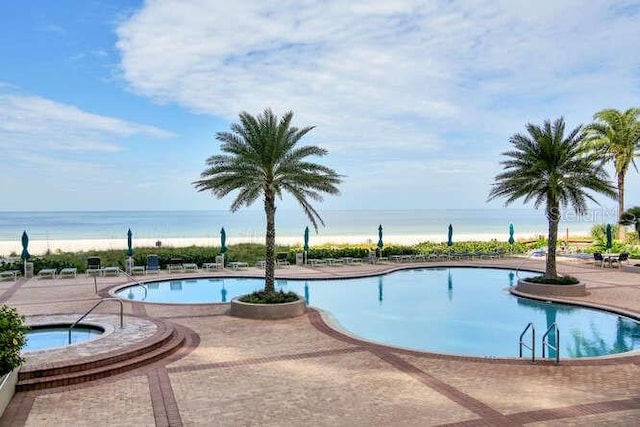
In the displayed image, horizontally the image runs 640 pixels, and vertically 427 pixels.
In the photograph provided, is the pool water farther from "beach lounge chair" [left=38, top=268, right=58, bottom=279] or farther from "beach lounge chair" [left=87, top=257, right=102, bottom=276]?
"beach lounge chair" [left=87, top=257, right=102, bottom=276]

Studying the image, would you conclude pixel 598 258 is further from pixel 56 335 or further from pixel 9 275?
pixel 9 275

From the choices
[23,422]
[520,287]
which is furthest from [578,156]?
[23,422]

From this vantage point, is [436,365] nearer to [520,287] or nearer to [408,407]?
[408,407]

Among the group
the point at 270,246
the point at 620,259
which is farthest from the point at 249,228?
the point at 270,246

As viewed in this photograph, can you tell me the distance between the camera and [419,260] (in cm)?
3141

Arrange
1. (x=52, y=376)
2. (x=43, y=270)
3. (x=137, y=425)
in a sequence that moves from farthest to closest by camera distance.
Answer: (x=43, y=270) < (x=52, y=376) < (x=137, y=425)

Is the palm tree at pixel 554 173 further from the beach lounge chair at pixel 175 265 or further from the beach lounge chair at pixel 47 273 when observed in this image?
the beach lounge chair at pixel 47 273

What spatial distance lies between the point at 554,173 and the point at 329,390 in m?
15.0

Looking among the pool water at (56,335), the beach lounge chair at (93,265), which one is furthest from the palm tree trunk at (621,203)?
the pool water at (56,335)

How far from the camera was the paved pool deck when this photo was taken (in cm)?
808

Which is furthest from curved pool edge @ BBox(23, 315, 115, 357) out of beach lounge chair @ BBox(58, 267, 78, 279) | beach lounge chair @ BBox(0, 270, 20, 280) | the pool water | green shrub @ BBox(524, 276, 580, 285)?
green shrub @ BBox(524, 276, 580, 285)

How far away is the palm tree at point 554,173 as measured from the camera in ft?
66.7

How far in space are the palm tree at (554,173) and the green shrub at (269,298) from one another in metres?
9.84

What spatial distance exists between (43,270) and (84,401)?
17764mm
